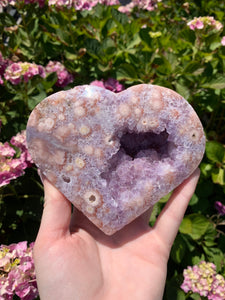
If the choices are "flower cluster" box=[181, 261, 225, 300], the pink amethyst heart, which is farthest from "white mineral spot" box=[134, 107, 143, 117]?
"flower cluster" box=[181, 261, 225, 300]

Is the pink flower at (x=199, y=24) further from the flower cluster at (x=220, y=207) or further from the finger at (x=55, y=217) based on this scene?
the finger at (x=55, y=217)

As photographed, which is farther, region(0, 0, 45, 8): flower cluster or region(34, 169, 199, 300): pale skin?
region(0, 0, 45, 8): flower cluster

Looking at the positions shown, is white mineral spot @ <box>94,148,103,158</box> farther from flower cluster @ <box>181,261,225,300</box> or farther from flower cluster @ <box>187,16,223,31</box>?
flower cluster @ <box>187,16,223,31</box>

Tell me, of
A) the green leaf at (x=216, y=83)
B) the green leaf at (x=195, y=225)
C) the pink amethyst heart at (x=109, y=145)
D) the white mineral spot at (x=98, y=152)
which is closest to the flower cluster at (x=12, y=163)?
the pink amethyst heart at (x=109, y=145)

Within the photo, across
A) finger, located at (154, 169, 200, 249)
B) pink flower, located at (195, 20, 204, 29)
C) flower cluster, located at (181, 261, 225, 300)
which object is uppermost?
pink flower, located at (195, 20, 204, 29)

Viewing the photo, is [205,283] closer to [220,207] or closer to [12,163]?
[220,207]

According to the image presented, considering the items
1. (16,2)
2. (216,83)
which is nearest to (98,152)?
(216,83)

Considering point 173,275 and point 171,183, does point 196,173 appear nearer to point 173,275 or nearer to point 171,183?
point 171,183
